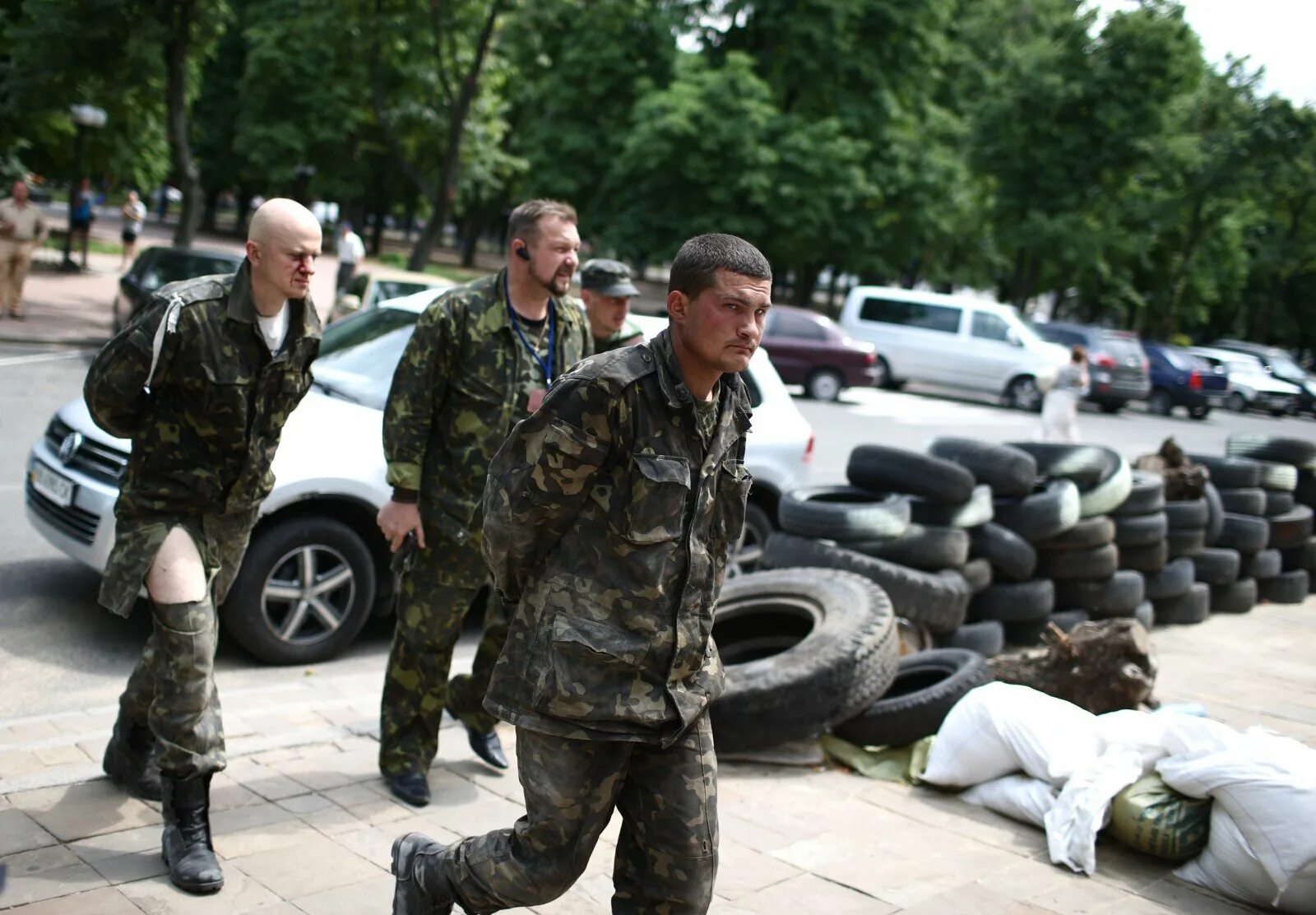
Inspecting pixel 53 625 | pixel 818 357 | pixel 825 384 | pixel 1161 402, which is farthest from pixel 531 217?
pixel 1161 402

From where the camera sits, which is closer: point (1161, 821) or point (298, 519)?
point (1161, 821)

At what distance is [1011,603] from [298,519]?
3939 mm

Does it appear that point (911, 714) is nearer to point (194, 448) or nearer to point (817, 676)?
point (817, 676)

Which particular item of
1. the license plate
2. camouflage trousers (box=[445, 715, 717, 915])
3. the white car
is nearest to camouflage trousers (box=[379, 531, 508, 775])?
the white car

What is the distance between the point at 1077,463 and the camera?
8125 millimetres

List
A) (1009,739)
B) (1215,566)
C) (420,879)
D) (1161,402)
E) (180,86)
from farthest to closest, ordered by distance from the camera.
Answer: (1161,402) → (180,86) → (1215,566) → (1009,739) → (420,879)

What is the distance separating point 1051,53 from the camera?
39.7 meters

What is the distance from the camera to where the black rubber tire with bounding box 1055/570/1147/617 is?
786cm

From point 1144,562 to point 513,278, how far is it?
17.7 ft

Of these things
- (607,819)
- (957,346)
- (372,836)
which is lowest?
(372,836)

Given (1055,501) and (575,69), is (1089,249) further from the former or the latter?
(1055,501)

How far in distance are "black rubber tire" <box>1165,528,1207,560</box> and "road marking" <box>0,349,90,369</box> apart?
13.0 metres

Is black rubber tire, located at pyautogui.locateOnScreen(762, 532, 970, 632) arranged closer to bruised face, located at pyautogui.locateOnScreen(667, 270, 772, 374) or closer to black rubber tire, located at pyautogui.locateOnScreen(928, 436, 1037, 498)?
black rubber tire, located at pyautogui.locateOnScreen(928, 436, 1037, 498)

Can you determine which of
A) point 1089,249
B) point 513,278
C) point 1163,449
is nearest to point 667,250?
point 1089,249
